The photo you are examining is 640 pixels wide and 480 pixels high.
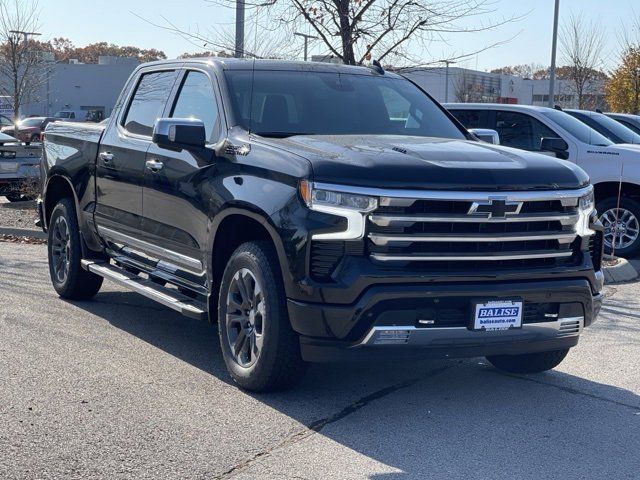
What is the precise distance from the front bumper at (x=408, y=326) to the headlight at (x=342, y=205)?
328 mm

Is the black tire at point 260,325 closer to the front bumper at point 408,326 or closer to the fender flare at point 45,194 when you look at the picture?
the front bumper at point 408,326

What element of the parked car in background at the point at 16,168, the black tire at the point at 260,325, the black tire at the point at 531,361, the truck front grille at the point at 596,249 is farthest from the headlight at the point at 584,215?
the parked car in background at the point at 16,168

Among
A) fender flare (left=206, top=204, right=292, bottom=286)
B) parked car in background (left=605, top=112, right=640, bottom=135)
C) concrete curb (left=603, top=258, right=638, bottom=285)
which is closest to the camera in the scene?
fender flare (left=206, top=204, right=292, bottom=286)

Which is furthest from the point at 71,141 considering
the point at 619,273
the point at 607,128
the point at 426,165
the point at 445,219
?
the point at 607,128

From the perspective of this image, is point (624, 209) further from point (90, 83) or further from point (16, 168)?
point (90, 83)

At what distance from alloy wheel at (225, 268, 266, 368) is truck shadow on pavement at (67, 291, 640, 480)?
0.91ft

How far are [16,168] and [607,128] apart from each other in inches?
382

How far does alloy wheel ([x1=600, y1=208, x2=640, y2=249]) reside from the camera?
12.0 metres

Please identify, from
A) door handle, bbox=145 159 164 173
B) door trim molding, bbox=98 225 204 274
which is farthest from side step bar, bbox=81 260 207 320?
door handle, bbox=145 159 164 173

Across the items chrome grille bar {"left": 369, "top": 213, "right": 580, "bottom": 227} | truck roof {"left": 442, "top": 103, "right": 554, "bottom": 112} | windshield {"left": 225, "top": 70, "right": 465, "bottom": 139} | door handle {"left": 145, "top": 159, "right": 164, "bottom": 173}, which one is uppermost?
windshield {"left": 225, "top": 70, "right": 465, "bottom": 139}

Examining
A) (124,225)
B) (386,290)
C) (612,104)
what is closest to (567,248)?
(386,290)

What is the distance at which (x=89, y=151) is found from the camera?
796 cm

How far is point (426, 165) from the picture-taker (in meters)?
5.29

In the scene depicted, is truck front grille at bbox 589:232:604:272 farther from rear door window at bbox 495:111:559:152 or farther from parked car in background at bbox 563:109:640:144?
parked car in background at bbox 563:109:640:144
